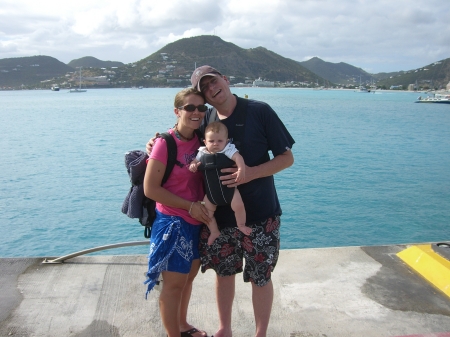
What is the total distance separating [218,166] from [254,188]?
1.08 ft

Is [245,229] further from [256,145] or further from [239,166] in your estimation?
[256,145]

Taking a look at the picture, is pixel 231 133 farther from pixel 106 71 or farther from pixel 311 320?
pixel 106 71

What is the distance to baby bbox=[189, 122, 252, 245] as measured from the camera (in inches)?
109

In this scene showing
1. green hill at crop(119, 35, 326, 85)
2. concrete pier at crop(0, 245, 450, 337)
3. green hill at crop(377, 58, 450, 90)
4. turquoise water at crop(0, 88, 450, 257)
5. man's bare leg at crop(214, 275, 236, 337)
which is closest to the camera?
man's bare leg at crop(214, 275, 236, 337)

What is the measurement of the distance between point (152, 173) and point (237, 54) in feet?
460

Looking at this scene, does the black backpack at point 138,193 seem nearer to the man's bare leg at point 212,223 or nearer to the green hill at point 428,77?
the man's bare leg at point 212,223

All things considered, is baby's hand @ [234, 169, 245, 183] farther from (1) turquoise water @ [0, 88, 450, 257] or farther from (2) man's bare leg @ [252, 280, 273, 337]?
(1) turquoise water @ [0, 88, 450, 257]

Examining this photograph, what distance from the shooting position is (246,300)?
3775mm

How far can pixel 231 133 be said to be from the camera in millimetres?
2916

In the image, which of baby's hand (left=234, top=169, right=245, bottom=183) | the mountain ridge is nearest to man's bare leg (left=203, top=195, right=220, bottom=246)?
baby's hand (left=234, top=169, right=245, bottom=183)

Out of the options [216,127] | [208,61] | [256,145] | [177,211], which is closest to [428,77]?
[208,61]

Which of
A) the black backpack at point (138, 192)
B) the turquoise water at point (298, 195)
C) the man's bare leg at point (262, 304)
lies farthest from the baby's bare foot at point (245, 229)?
the turquoise water at point (298, 195)

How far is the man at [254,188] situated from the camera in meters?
2.89

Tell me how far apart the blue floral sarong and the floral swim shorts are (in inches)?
6.8
